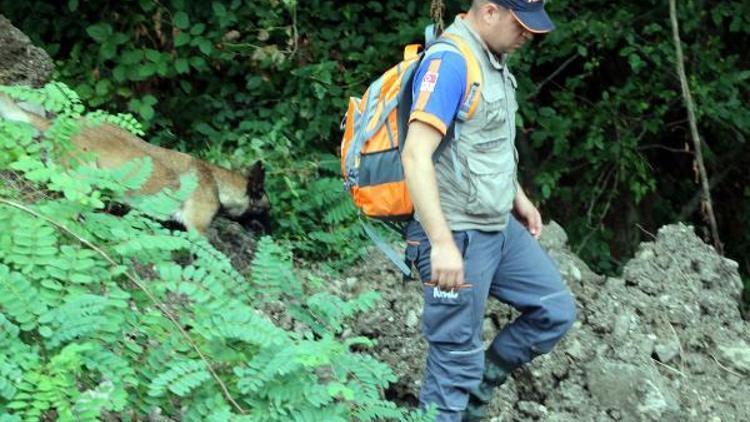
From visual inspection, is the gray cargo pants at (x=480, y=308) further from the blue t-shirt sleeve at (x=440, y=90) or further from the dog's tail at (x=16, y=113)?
the dog's tail at (x=16, y=113)

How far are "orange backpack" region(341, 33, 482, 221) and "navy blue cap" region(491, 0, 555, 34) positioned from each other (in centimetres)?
21

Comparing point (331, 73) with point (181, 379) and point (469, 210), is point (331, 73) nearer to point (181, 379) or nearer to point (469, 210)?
point (469, 210)

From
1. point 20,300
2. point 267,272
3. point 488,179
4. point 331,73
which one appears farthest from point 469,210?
point 331,73

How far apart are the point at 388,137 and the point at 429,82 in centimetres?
31

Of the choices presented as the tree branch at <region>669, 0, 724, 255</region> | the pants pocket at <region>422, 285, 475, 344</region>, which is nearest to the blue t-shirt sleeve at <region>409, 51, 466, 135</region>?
the pants pocket at <region>422, 285, 475, 344</region>

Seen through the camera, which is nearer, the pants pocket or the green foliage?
the green foliage

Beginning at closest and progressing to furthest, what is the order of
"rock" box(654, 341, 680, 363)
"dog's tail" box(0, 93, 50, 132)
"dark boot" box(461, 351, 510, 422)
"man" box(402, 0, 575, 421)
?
"man" box(402, 0, 575, 421) → "dark boot" box(461, 351, 510, 422) → "dog's tail" box(0, 93, 50, 132) → "rock" box(654, 341, 680, 363)

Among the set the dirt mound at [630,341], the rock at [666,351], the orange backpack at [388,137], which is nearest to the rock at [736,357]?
the dirt mound at [630,341]

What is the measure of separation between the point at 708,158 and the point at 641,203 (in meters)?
0.72

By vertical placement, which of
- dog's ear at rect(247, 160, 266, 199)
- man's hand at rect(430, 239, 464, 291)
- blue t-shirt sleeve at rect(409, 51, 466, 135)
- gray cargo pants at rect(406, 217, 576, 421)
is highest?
blue t-shirt sleeve at rect(409, 51, 466, 135)

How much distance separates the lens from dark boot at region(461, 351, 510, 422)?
201 inches

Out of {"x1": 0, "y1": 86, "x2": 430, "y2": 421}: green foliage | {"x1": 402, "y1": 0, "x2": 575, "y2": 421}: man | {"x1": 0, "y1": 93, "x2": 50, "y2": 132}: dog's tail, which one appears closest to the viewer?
{"x1": 0, "y1": 86, "x2": 430, "y2": 421}: green foliage

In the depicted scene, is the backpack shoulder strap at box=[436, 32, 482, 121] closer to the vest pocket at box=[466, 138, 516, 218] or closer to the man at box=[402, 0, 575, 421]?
the man at box=[402, 0, 575, 421]

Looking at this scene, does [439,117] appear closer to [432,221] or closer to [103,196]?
[432,221]
